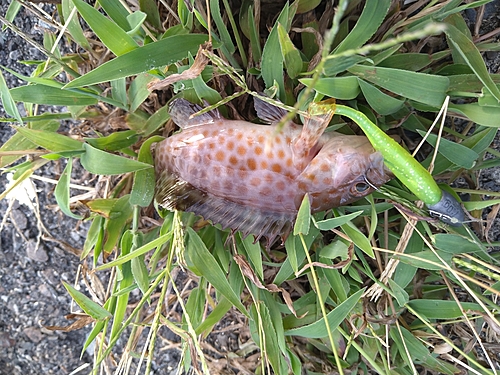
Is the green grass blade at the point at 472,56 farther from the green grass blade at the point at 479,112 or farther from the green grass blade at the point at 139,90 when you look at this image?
the green grass blade at the point at 139,90

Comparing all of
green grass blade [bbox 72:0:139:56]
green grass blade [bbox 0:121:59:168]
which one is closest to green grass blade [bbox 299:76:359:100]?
green grass blade [bbox 72:0:139:56]

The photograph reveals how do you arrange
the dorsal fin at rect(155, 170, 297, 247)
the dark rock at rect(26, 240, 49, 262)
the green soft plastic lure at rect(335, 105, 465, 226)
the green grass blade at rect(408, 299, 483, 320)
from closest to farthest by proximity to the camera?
the green soft plastic lure at rect(335, 105, 465, 226), the dorsal fin at rect(155, 170, 297, 247), the green grass blade at rect(408, 299, 483, 320), the dark rock at rect(26, 240, 49, 262)

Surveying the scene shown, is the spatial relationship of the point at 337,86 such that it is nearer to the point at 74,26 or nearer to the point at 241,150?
the point at 241,150

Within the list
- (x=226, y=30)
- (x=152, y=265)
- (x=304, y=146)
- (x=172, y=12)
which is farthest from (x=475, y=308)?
(x=172, y=12)

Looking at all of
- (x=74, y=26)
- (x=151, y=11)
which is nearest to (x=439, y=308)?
(x=151, y=11)

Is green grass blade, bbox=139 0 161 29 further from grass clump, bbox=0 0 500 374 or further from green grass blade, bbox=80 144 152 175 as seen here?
green grass blade, bbox=80 144 152 175

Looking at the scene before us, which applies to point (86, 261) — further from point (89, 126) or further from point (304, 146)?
point (304, 146)

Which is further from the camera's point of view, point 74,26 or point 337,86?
point 74,26
